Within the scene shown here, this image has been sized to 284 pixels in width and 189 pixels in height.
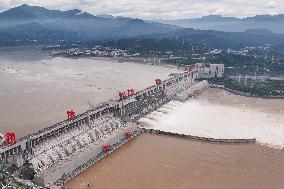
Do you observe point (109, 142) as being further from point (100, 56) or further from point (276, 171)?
point (100, 56)

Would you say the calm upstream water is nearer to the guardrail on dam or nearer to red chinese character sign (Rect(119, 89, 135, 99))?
red chinese character sign (Rect(119, 89, 135, 99))

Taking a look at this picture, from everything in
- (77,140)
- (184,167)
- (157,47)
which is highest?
(157,47)

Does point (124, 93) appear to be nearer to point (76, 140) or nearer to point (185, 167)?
point (76, 140)

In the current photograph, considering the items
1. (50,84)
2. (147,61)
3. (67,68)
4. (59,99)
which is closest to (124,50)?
(147,61)

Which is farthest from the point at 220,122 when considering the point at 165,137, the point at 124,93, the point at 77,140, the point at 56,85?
the point at 56,85

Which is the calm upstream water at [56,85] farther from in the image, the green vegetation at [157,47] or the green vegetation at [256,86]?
the green vegetation at [157,47]
